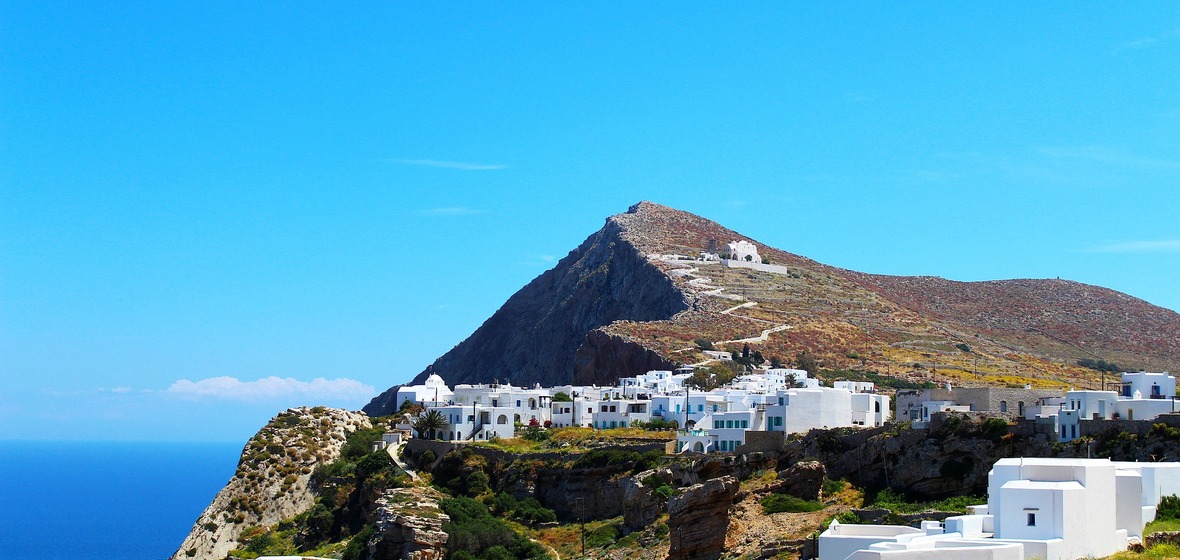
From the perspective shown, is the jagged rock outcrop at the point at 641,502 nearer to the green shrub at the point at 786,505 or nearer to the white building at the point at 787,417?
the white building at the point at 787,417

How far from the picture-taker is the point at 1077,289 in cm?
13912

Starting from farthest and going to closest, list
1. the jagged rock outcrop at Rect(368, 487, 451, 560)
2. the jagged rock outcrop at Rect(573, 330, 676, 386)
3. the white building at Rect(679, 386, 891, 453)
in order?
the jagged rock outcrop at Rect(573, 330, 676, 386) → the white building at Rect(679, 386, 891, 453) → the jagged rock outcrop at Rect(368, 487, 451, 560)

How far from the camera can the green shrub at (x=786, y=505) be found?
44.9m

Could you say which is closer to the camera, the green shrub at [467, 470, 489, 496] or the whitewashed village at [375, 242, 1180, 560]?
the whitewashed village at [375, 242, 1180, 560]

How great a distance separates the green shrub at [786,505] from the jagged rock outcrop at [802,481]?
1.98 feet

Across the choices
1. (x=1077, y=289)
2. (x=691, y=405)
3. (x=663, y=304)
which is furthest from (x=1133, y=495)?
(x=1077, y=289)

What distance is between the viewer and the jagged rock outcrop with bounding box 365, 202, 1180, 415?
95.6 meters

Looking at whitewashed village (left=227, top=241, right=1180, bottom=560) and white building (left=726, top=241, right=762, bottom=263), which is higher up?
white building (left=726, top=241, right=762, bottom=263)

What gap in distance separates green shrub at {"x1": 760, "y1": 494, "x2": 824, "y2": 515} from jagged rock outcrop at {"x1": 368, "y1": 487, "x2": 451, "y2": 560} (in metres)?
12.2

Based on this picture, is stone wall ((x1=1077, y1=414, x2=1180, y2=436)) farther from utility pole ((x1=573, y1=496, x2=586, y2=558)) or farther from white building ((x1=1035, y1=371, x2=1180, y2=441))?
utility pole ((x1=573, y1=496, x2=586, y2=558))

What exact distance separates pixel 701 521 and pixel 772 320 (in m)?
65.8

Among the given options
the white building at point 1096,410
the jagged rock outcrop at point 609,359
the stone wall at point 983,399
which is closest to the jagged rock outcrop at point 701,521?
the white building at point 1096,410

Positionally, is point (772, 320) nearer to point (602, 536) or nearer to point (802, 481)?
point (602, 536)

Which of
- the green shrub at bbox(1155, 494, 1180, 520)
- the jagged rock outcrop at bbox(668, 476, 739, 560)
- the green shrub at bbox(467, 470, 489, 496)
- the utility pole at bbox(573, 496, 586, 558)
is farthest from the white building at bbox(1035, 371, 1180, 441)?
the green shrub at bbox(467, 470, 489, 496)
